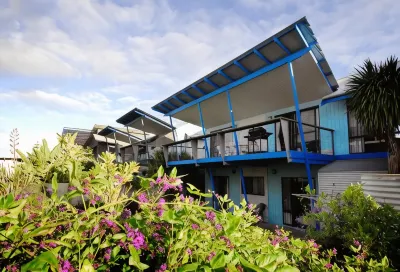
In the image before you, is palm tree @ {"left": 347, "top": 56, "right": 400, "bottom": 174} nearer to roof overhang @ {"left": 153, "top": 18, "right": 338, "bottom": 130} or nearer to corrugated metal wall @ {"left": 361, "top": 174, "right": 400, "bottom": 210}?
corrugated metal wall @ {"left": 361, "top": 174, "right": 400, "bottom": 210}

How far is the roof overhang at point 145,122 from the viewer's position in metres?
18.4

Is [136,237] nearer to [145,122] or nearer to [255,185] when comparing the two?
[255,185]

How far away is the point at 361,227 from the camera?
300 centimetres

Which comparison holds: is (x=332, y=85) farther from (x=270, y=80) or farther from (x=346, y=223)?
(x=346, y=223)

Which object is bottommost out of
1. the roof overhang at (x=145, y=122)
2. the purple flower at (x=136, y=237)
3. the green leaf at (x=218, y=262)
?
the green leaf at (x=218, y=262)

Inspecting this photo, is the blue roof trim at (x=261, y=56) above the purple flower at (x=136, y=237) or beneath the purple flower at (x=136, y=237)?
above

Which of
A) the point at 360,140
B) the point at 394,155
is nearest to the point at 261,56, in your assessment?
the point at 360,140

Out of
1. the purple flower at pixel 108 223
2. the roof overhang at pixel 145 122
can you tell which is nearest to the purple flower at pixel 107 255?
the purple flower at pixel 108 223

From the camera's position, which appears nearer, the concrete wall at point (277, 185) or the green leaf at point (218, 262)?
the green leaf at point (218, 262)

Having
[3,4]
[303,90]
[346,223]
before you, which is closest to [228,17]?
[3,4]

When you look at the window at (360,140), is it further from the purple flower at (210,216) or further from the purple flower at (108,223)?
the purple flower at (108,223)

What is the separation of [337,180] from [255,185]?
214 inches

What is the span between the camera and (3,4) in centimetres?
239

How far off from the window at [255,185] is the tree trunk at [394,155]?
280 inches
